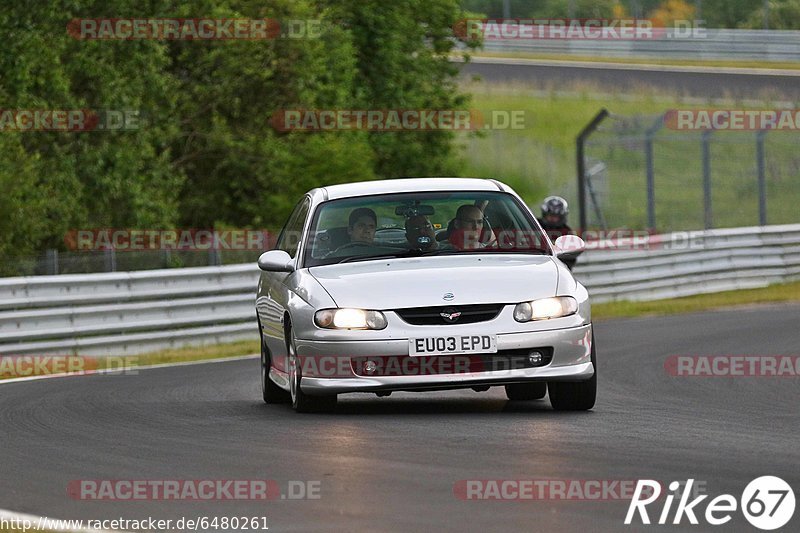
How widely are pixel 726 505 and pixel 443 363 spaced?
3.63 m

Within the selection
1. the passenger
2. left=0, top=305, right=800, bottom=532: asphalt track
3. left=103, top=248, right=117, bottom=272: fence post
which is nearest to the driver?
the passenger

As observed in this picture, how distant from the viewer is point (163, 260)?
21.4 meters

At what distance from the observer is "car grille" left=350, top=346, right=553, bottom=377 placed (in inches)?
404

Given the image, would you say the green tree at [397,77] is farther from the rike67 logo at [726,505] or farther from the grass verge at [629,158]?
the rike67 logo at [726,505]

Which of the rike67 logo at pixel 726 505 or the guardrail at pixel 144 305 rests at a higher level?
the rike67 logo at pixel 726 505

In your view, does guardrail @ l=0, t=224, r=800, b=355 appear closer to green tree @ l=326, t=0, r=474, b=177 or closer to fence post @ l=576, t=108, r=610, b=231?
fence post @ l=576, t=108, r=610, b=231

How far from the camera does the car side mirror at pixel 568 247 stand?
37.0 feet

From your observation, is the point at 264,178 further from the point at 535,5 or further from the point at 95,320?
the point at 535,5

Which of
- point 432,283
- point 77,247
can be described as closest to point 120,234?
point 77,247

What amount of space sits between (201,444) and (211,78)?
2599 cm
